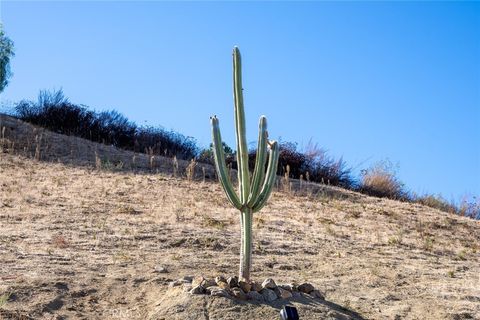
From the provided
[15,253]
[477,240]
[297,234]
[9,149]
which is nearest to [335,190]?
[477,240]

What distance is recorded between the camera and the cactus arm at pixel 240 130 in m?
5.99

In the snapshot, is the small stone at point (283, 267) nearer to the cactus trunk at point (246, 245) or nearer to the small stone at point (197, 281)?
the cactus trunk at point (246, 245)

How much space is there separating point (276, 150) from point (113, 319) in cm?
170

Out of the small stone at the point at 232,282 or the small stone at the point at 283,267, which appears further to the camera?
the small stone at the point at 283,267

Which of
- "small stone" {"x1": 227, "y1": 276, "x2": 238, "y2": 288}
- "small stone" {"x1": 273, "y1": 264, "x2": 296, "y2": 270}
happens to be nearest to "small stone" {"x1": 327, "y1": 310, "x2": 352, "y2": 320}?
"small stone" {"x1": 227, "y1": 276, "x2": 238, "y2": 288}

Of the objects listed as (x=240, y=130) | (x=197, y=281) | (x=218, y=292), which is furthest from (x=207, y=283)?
(x=240, y=130)

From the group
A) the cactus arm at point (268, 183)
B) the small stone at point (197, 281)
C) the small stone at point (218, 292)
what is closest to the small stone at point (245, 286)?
the small stone at point (218, 292)

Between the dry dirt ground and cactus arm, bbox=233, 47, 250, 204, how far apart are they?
0.91m

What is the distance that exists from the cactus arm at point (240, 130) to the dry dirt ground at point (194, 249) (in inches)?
35.8

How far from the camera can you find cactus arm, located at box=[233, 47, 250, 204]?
5992 mm

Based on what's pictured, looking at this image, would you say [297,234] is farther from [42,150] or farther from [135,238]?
[42,150]

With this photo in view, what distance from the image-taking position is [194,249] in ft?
25.6

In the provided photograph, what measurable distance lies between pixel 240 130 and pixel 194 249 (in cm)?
213

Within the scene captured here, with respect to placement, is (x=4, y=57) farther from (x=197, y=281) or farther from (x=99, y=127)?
(x=197, y=281)
